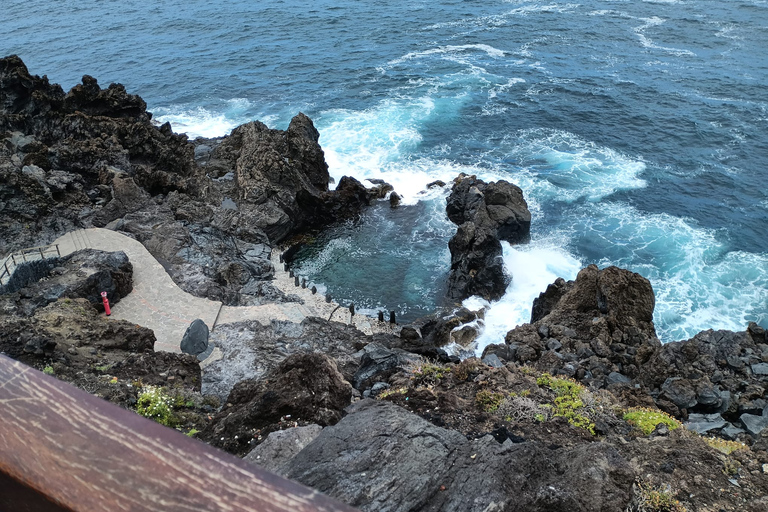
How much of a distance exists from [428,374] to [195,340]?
9496 millimetres

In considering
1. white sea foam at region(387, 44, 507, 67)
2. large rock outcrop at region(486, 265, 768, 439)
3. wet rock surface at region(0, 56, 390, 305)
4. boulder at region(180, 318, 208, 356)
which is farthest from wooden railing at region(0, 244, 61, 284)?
white sea foam at region(387, 44, 507, 67)

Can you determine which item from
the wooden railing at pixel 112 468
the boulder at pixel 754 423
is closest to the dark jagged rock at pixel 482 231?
the boulder at pixel 754 423

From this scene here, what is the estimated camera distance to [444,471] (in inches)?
285

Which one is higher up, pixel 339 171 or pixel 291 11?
pixel 291 11

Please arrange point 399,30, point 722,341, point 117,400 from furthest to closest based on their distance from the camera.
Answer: point 399,30
point 722,341
point 117,400

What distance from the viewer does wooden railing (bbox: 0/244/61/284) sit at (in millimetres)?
22605

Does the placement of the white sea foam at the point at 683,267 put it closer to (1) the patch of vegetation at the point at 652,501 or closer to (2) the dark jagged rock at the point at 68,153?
(1) the patch of vegetation at the point at 652,501

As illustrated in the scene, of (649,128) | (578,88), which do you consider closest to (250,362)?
(649,128)

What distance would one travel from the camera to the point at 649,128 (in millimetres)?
43844

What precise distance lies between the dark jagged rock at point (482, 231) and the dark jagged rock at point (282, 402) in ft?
63.1

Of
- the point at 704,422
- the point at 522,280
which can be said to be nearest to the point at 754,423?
the point at 704,422

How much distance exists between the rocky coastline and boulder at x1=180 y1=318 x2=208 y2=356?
853 mm

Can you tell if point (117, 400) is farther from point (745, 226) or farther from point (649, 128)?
point (649, 128)

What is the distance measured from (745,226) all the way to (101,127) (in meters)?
41.5
